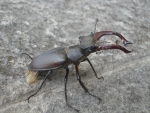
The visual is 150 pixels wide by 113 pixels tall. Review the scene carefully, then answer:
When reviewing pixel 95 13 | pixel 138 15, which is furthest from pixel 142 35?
pixel 95 13

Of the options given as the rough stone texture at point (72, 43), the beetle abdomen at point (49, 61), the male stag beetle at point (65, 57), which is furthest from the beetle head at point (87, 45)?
the rough stone texture at point (72, 43)

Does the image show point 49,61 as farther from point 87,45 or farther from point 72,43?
point 72,43

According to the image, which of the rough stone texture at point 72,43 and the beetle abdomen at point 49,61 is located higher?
the beetle abdomen at point 49,61

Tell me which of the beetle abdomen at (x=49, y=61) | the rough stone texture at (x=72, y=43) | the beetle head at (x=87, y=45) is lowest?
the rough stone texture at (x=72, y=43)

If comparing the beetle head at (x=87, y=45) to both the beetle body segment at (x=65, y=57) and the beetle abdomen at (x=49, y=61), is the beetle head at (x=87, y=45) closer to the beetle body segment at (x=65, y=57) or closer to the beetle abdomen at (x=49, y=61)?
the beetle body segment at (x=65, y=57)

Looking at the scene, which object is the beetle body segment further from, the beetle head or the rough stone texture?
the rough stone texture

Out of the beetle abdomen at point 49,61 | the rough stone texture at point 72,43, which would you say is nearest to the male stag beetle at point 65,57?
the beetle abdomen at point 49,61
